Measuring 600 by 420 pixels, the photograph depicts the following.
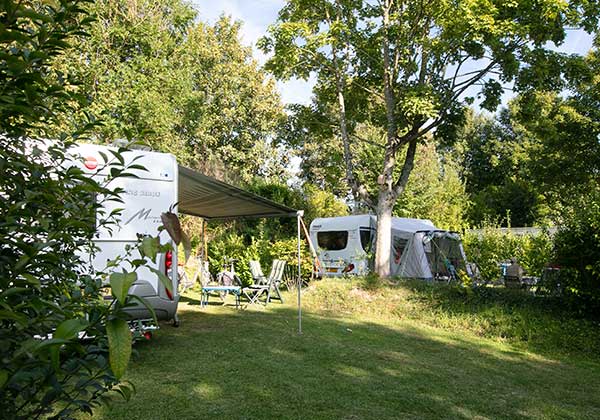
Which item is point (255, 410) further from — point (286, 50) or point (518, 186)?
point (518, 186)

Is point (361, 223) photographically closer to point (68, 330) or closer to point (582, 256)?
point (582, 256)

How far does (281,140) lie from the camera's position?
47.8ft

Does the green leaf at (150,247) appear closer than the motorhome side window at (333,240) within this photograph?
Yes

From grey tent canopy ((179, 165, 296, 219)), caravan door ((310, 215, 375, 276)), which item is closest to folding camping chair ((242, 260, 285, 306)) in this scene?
grey tent canopy ((179, 165, 296, 219))

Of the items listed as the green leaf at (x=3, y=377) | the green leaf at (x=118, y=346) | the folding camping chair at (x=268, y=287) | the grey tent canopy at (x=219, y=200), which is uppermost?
the grey tent canopy at (x=219, y=200)

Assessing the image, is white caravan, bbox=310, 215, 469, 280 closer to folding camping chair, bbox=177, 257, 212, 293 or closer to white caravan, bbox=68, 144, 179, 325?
folding camping chair, bbox=177, 257, 212, 293

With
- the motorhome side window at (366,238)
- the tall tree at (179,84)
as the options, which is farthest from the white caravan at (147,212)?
the motorhome side window at (366,238)

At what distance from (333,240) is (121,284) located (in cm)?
1448

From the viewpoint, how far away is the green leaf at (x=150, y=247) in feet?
3.18

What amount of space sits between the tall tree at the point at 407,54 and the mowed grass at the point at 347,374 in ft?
16.0

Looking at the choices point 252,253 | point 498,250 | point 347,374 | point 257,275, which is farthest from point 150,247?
point 498,250

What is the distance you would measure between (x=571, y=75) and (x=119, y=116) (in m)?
12.7

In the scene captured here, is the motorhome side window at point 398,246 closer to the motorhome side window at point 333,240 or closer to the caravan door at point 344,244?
the caravan door at point 344,244

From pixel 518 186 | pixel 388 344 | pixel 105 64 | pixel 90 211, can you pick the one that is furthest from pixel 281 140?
pixel 518 186
